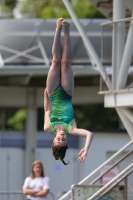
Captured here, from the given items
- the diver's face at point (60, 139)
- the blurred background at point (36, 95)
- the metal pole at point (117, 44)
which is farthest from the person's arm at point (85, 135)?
the blurred background at point (36, 95)

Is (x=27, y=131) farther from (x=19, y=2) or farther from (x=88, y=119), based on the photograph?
(x=19, y=2)

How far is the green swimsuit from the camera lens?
1230 centimetres

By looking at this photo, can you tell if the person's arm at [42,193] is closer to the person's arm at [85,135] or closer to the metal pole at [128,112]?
the metal pole at [128,112]

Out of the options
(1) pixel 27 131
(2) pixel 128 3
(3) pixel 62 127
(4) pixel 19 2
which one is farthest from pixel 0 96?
(4) pixel 19 2

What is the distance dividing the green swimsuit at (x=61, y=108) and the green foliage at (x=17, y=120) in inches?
1290

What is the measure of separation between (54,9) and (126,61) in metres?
28.1

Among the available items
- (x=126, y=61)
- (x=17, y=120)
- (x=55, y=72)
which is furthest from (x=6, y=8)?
(x=55, y=72)

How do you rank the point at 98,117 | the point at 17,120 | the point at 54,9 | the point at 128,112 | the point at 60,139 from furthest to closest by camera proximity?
the point at 17,120 → the point at 54,9 → the point at 98,117 → the point at 128,112 → the point at 60,139

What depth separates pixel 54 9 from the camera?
44.7 metres

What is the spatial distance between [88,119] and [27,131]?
654 inches

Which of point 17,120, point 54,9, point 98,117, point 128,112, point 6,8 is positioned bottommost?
point 128,112

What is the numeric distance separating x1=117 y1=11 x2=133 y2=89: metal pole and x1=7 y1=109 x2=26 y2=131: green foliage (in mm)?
28133

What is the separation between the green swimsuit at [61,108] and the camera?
40.3 feet

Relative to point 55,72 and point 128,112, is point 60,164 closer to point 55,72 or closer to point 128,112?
point 128,112
